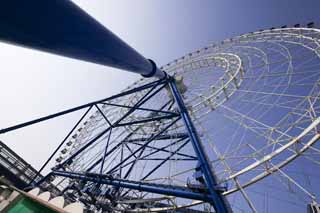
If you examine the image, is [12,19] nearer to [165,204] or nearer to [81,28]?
[81,28]

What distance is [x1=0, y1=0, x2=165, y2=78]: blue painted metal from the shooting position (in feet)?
6.73

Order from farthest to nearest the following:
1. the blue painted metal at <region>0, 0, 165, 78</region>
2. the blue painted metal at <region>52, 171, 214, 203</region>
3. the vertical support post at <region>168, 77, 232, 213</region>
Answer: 1. the blue painted metal at <region>52, 171, 214, 203</region>
2. the vertical support post at <region>168, 77, 232, 213</region>
3. the blue painted metal at <region>0, 0, 165, 78</region>

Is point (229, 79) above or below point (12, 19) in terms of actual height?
above

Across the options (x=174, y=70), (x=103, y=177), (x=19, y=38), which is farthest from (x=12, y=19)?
(x=174, y=70)

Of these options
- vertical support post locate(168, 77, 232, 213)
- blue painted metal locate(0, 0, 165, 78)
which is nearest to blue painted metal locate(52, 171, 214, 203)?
vertical support post locate(168, 77, 232, 213)

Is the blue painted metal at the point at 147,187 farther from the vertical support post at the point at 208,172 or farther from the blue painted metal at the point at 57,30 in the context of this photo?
the blue painted metal at the point at 57,30

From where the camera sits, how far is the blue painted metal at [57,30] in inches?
80.7

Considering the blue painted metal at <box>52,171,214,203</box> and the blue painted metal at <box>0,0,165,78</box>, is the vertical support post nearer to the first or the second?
the blue painted metal at <box>52,171,214,203</box>

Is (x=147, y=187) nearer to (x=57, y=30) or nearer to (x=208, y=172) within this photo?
(x=208, y=172)

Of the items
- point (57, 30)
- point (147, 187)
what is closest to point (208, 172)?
point (147, 187)

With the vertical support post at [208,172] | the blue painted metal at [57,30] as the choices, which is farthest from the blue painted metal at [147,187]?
the blue painted metal at [57,30]

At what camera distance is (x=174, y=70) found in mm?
21109

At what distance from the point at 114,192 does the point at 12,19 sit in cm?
1203

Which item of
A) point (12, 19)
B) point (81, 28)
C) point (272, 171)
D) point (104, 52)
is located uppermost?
point (272, 171)
